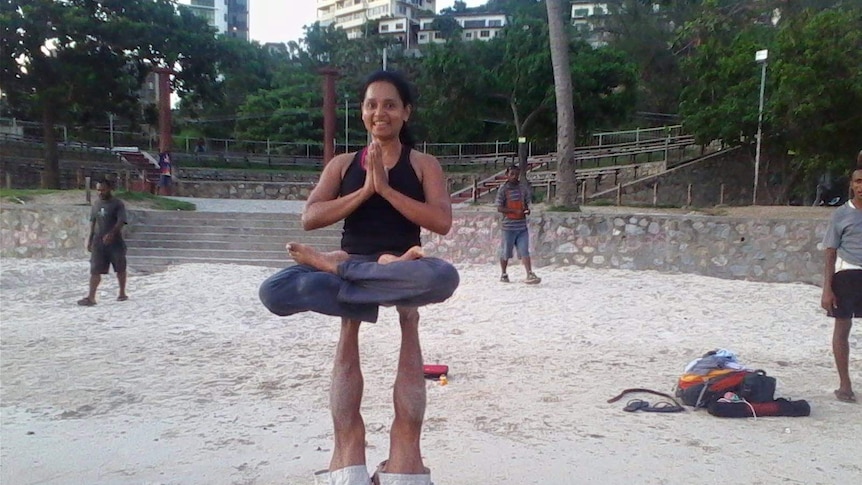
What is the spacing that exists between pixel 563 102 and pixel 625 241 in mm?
3474

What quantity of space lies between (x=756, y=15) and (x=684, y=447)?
9895 mm

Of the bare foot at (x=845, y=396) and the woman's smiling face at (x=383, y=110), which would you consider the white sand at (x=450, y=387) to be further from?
the woman's smiling face at (x=383, y=110)

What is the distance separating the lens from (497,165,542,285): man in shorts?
989cm

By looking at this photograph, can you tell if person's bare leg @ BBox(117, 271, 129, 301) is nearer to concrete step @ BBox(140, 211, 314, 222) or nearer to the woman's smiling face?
concrete step @ BBox(140, 211, 314, 222)

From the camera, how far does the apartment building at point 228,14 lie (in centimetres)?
8688

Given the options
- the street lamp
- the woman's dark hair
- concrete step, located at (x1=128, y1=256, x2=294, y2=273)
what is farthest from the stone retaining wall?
the street lamp

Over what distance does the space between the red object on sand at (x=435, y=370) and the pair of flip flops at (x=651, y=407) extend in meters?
1.44

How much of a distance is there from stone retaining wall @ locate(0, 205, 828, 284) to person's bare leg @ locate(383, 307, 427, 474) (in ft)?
28.3

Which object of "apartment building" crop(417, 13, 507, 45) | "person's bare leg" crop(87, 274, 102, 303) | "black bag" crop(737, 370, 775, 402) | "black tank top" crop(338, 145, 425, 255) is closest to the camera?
"black tank top" crop(338, 145, 425, 255)

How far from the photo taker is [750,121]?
21.4 meters

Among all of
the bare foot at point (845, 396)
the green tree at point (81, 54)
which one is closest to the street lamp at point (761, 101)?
the bare foot at point (845, 396)

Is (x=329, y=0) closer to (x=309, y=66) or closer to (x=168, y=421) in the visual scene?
(x=309, y=66)

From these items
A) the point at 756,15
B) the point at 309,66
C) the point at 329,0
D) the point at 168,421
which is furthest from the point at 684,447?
the point at 329,0

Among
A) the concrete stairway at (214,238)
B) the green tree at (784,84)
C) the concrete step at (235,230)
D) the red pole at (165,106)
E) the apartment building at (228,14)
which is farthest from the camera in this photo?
the apartment building at (228,14)
